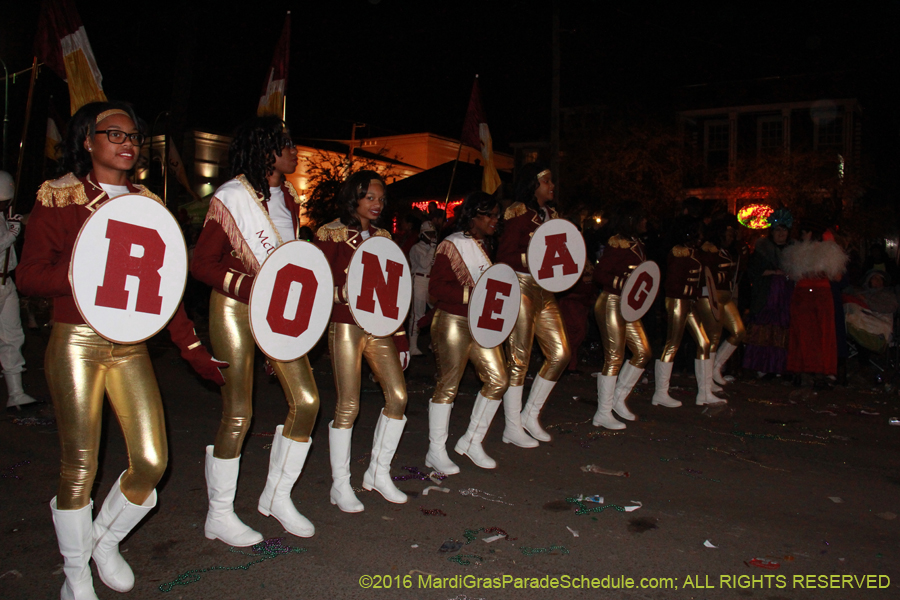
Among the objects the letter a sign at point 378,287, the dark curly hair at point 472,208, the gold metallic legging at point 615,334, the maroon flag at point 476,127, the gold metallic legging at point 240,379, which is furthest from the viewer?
the maroon flag at point 476,127

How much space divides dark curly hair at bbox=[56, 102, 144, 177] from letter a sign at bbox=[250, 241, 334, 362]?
825 mm

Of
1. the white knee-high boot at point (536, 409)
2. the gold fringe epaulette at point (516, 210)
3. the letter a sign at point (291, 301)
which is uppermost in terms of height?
the gold fringe epaulette at point (516, 210)

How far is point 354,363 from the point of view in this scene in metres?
3.86

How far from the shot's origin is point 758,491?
4559 mm

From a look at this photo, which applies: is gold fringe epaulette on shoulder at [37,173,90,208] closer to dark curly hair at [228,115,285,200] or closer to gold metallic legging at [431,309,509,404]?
dark curly hair at [228,115,285,200]

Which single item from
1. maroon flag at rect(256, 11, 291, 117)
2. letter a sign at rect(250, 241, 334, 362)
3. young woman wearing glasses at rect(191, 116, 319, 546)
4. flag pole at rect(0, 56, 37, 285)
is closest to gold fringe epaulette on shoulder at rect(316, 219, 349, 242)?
young woman wearing glasses at rect(191, 116, 319, 546)

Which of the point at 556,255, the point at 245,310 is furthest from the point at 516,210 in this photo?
the point at 245,310

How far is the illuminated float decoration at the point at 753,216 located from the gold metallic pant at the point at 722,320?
59.8ft

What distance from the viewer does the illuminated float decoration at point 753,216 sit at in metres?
24.2

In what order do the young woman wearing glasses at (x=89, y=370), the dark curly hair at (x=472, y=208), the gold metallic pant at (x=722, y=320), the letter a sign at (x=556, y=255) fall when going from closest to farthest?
the young woman wearing glasses at (x=89, y=370), the dark curly hair at (x=472, y=208), the letter a sign at (x=556, y=255), the gold metallic pant at (x=722, y=320)

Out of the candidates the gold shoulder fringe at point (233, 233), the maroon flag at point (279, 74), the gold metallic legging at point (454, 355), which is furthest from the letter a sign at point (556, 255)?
the maroon flag at point (279, 74)

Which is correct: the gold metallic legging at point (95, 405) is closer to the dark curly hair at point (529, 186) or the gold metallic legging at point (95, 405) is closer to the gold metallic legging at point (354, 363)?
the gold metallic legging at point (354, 363)

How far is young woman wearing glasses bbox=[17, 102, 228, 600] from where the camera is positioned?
2674 mm

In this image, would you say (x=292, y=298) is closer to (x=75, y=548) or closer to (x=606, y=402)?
(x=75, y=548)
